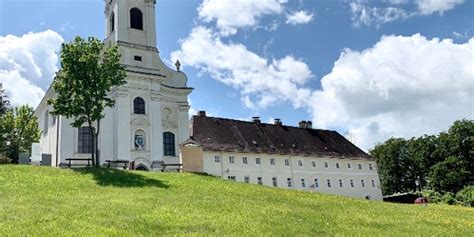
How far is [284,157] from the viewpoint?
59000mm

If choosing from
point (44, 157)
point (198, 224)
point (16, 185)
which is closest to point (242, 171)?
point (44, 157)

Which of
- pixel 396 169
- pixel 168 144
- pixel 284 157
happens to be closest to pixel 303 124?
pixel 284 157

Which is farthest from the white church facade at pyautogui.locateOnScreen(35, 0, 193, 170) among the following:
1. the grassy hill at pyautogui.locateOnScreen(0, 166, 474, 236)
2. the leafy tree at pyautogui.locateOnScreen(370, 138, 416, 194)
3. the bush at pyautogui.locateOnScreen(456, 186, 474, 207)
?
the leafy tree at pyautogui.locateOnScreen(370, 138, 416, 194)

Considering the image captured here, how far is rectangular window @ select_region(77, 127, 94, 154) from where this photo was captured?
42.1 meters

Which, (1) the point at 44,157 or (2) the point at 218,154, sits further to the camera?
(2) the point at 218,154

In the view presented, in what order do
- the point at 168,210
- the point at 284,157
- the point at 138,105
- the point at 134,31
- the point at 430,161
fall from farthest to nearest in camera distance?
the point at 430,161, the point at 284,157, the point at 134,31, the point at 138,105, the point at 168,210

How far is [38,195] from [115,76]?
590 inches

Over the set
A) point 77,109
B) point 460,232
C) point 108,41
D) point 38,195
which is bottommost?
point 460,232

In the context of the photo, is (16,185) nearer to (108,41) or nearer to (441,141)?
(108,41)

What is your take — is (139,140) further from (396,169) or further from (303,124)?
(396,169)

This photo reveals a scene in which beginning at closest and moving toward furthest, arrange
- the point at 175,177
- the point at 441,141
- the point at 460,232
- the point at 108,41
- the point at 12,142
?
the point at 460,232 < the point at 175,177 < the point at 108,41 < the point at 12,142 < the point at 441,141

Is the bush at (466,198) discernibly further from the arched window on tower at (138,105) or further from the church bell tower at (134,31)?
the church bell tower at (134,31)

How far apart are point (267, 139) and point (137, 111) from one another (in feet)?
71.0

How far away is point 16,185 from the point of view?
24.3 meters
